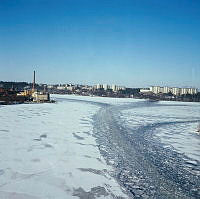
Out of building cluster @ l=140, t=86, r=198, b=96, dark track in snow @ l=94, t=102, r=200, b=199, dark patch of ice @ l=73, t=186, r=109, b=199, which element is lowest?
dark track in snow @ l=94, t=102, r=200, b=199

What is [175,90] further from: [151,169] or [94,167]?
[94,167]

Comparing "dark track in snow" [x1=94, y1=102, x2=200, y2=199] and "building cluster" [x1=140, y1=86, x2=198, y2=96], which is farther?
"building cluster" [x1=140, y1=86, x2=198, y2=96]

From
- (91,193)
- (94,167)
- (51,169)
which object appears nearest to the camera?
(91,193)

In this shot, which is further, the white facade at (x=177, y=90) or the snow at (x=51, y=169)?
the white facade at (x=177, y=90)

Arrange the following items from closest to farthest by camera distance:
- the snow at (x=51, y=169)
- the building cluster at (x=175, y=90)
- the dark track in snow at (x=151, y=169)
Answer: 1. the snow at (x=51, y=169)
2. the dark track in snow at (x=151, y=169)
3. the building cluster at (x=175, y=90)

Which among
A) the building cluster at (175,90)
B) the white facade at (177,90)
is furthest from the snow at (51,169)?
the white facade at (177,90)

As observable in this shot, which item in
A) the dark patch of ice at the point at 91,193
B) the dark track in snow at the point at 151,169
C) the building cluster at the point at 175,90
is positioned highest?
the building cluster at the point at 175,90

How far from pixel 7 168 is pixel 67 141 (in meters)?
3.66

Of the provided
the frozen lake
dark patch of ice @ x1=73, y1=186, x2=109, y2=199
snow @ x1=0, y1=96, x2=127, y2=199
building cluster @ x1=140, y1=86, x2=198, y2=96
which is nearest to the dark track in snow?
the frozen lake

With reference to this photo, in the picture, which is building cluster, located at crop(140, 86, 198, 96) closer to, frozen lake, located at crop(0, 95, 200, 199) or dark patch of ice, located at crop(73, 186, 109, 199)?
frozen lake, located at crop(0, 95, 200, 199)

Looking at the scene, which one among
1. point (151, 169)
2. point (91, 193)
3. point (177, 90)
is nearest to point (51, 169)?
point (91, 193)

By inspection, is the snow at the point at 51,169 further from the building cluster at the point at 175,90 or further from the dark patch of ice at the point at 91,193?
the building cluster at the point at 175,90

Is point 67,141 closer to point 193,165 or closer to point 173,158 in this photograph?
point 173,158

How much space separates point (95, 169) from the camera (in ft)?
20.3
